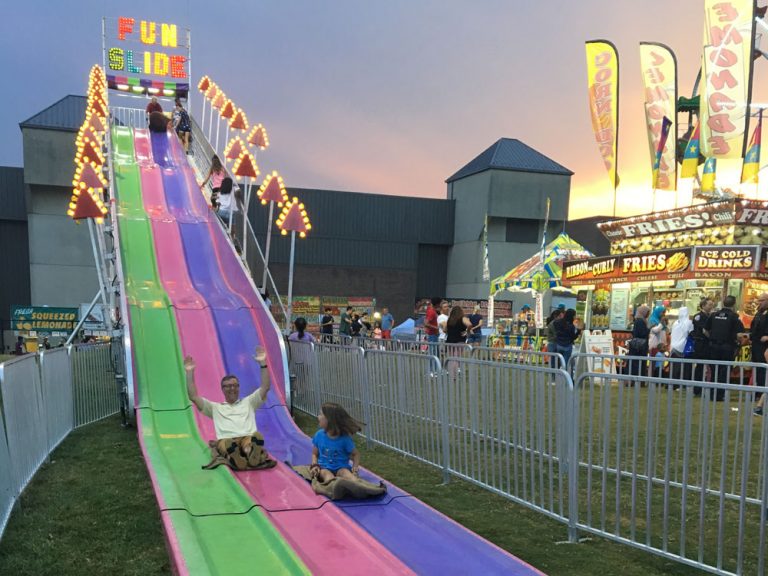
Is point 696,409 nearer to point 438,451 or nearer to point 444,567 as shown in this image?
point 444,567

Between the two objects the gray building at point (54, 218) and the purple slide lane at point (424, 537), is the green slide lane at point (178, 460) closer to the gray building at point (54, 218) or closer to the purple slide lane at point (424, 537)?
the purple slide lane at point (424, 537)

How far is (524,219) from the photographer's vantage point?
37.2 meters

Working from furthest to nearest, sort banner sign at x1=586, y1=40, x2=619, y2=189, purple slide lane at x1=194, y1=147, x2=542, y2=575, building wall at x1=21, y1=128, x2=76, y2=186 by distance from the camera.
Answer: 1. building wall at x1=21, y1=128, x2=76, y2=186
2. banner sign at x1=586, y1=40, x2=619, y2=189
3. purple slide lane at x1=194, y1=147, x2=542, y2=575

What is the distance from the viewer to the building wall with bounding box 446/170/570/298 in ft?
119

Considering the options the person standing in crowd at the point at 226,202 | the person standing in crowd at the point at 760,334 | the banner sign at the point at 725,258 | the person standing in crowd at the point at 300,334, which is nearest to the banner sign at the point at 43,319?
the person standing in crowd at the point at 226,202

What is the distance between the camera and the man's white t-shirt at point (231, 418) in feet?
23.1

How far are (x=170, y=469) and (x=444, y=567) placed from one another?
3.52m

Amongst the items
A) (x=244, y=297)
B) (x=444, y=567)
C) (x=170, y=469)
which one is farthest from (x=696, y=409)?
(x=244, y=297)

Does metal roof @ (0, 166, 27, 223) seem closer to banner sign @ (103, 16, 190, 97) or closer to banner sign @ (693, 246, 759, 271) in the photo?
banner sign @ (103, 16, 190, 97)

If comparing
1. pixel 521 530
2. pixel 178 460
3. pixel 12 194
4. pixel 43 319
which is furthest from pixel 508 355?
pixel 12 194

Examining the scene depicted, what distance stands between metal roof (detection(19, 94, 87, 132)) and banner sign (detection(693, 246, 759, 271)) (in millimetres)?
29382

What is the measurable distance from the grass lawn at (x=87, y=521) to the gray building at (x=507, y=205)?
3063 cm

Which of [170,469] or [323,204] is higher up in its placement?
[323,204]

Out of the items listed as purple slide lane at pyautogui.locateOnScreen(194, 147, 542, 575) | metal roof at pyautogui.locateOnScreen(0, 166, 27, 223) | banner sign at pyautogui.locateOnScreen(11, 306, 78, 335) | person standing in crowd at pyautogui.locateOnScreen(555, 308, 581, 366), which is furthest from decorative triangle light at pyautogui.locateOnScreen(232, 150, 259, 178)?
metal roof at pyautogui.locateOnScreen(0, 166, 27, 223)
